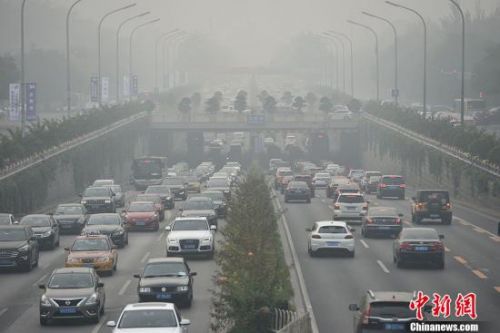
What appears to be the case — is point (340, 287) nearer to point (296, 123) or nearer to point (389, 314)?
point (389, 314)

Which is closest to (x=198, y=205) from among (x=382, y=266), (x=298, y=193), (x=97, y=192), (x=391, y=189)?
(x=97, y=192)

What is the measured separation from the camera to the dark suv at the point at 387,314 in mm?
28203

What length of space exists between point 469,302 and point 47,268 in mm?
20518

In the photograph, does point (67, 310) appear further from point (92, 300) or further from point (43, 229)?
point (43, 229)

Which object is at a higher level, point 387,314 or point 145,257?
point 387,314

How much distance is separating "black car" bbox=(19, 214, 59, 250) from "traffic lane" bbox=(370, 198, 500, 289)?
1561cm

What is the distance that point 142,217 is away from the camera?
63.9m

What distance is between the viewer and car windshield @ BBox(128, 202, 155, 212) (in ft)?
213

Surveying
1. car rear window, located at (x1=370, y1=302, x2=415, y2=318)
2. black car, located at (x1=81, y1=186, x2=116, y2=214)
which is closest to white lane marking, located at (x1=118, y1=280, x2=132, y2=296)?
car rear window, located at (x1=370, y1=302, x2=415, y2=318)

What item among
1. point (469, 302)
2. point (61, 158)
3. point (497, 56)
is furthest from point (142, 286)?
point (497, 56)

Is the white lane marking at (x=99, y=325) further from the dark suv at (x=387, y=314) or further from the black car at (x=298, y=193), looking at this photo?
the black car at (x=298, y=193)

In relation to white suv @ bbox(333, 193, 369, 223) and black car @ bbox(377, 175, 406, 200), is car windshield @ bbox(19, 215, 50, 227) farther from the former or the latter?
black car @ bbox(377, 175, 406, 200)

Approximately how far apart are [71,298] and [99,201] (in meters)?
35.5

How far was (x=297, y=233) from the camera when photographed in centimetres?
6259
